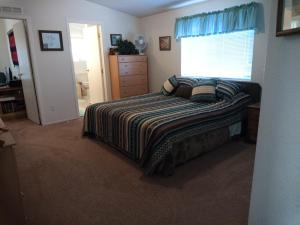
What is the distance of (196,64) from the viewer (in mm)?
4551

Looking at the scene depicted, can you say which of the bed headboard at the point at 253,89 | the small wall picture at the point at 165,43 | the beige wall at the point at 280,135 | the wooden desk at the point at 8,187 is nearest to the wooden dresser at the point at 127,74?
the small wall picture at the point at 165,43

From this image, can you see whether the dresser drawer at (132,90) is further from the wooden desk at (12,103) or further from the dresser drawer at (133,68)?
the wooden desk at (12,103)

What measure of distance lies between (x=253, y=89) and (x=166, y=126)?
198 cm

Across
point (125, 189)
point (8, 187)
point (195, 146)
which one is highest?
point (8, 187)

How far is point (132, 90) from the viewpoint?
17.2ft

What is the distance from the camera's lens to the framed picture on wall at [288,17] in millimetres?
737

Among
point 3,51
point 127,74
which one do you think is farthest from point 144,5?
point 3,51

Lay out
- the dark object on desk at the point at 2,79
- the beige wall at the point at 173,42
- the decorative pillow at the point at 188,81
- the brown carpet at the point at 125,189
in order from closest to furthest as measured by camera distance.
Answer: the brown carpet at the point at 125,189 → the beige wall at the point at 173,42 → the decorative pillow at the point at 188,81 → the dark object on desk at the point at 2,79

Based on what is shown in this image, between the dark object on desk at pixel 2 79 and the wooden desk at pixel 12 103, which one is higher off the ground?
the dark object on desk at pixel 2 79

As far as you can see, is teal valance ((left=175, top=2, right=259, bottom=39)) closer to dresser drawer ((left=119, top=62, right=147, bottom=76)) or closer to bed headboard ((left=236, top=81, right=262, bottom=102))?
bed headboard ((left=236, top=81, right=262, bottom=102))

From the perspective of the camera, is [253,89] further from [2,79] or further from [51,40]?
[2,79]

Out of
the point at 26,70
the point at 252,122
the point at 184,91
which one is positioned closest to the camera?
the point at 252,122

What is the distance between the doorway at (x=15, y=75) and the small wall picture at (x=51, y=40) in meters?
0.28

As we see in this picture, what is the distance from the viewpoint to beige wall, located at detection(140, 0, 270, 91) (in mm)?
3464
